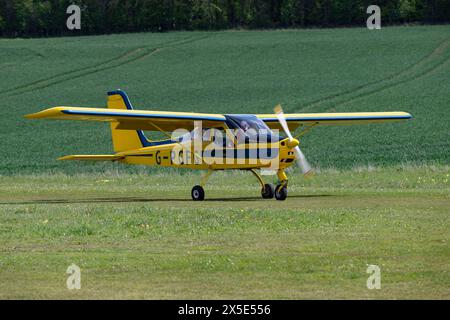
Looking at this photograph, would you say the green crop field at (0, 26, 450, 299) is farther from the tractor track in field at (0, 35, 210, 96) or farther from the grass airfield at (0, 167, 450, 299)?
the tractor track in field at (0, 35, 210, 96)

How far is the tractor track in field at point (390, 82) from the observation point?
5575 centimetres

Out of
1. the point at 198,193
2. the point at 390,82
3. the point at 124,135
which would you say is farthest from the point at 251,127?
the point at 390,82

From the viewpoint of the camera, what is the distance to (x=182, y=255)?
15711mm

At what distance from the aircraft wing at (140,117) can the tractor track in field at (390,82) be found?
25.7m

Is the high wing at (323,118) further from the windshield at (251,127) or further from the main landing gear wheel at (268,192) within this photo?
the main landing gear wheel at (268,192)

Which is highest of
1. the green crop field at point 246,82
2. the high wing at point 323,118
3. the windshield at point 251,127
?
the windshield at point 251,127

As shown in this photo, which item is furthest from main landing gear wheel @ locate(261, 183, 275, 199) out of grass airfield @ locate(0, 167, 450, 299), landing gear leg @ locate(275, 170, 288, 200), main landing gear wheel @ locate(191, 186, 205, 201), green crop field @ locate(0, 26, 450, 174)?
green crop field @ locate(0, 26, 450, 174)

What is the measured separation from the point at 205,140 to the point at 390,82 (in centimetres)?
3692

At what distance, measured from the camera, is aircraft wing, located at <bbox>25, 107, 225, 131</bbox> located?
2491 cm

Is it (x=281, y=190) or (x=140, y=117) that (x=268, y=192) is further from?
(x=140, y=117)

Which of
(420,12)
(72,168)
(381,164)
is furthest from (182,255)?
(420,12)

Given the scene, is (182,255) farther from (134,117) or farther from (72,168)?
(72,168)

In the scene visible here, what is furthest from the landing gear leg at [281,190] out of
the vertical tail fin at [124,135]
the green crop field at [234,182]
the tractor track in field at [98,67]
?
the tractor track in field at [98,67]
